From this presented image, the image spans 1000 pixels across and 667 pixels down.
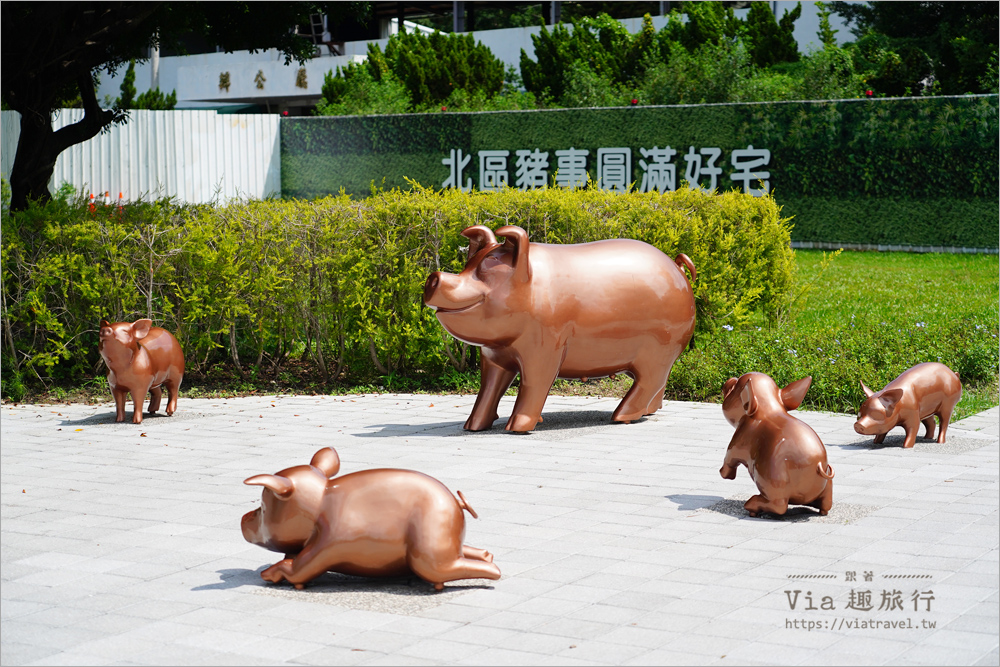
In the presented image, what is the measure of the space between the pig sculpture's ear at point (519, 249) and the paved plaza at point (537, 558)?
122 centimetres

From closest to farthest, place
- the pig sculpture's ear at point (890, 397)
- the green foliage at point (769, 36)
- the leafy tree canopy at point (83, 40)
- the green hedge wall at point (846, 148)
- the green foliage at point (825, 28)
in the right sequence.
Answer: the pig sculpture's ear at point (890, 397) → the leafy tree canopy at point (83, 40) → the green hedge wall at point (846, 148) → the green foliage at point (769, 36) → the green foliage at point (825, 28)

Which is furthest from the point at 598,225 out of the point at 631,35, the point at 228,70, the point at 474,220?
the point at 228,70

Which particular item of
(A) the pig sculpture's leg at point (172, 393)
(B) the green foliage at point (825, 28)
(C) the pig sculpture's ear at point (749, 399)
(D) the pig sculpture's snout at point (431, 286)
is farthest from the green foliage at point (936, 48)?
(C) the pig sculpture's ear at point (749, 399)

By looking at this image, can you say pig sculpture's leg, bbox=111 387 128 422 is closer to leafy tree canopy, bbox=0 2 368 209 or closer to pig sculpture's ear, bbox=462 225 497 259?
pig sculpture's ear, bbox=462 225 497 259

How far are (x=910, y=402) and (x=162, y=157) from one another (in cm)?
2061

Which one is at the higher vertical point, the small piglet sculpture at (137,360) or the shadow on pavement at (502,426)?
the small piglet sculpture at (137,360)

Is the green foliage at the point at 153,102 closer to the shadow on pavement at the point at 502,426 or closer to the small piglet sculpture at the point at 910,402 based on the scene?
the shadow on pavement at the point at 502,426

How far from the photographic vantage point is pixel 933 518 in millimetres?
5828

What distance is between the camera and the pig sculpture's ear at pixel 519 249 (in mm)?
7889

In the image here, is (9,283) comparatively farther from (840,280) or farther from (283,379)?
(840,280)

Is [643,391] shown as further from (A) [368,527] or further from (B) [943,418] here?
(A) [368,527]

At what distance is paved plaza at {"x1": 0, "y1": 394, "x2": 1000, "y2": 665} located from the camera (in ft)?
13.3

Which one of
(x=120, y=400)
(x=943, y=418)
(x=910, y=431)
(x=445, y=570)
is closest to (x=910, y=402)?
(x=910, y=431)

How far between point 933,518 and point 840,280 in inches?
444
